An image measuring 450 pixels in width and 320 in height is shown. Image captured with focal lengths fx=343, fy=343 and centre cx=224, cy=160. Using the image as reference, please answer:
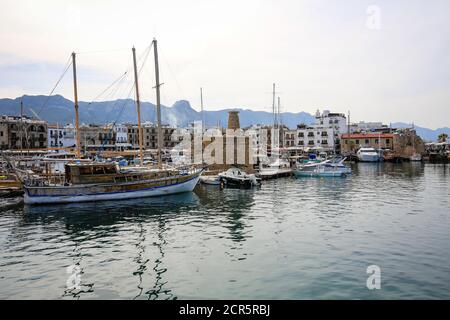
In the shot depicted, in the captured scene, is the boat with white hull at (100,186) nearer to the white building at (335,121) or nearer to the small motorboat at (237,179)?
the small motorboat at (237,179)

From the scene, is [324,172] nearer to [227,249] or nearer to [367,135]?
[227,249]

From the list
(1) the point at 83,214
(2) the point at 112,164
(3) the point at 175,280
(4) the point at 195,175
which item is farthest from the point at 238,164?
(3) the point at 175,280

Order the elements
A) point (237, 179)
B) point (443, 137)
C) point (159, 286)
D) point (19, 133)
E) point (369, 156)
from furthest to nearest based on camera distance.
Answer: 1. point (443, 137)
2. point (369, 156)
3. point (19, 133)
4. point (237, 179)
5. point (159, 286)

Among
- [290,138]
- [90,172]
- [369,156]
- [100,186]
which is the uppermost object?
[290,138]

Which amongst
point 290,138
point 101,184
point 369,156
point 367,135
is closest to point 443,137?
point 367,135

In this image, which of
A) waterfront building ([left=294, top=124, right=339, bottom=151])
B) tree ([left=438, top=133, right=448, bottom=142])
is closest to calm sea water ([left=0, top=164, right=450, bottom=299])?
waterfront building ([left=294, top=124, right=339, bottom=151])

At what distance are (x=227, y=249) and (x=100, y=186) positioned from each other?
24288 millimetres

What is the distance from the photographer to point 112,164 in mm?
41375

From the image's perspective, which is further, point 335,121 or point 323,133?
point 335,121

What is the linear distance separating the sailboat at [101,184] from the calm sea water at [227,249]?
1.82 metres

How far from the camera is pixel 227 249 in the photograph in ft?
70.0

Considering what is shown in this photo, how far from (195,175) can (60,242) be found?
2573 centimetres

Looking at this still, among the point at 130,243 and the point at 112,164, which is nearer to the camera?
the point at 130,243
